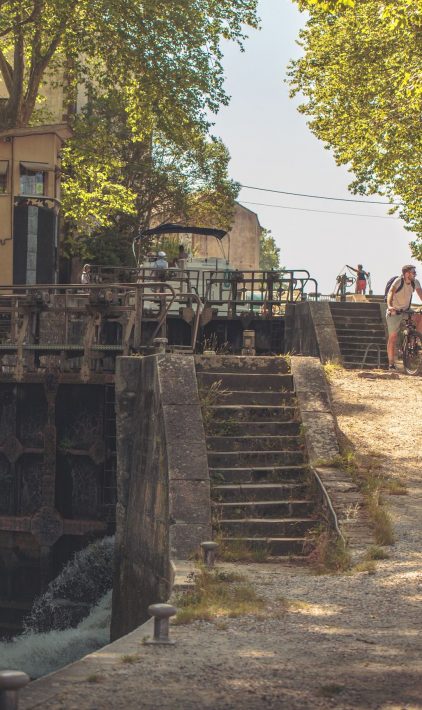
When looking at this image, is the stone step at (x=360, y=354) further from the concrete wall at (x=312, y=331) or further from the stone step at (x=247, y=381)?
the stone step at (x=247, y=381)

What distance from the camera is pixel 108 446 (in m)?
17.4

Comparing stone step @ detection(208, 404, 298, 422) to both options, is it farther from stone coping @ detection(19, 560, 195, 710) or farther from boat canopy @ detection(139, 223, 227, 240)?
boat canopy @ detection(139, 223, 227, 240)

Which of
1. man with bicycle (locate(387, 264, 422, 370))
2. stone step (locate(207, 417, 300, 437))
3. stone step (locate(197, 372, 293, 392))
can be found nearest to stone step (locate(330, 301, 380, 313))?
man with bicycle (locate(387, 264, 422, 370))

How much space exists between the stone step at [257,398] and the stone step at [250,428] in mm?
383

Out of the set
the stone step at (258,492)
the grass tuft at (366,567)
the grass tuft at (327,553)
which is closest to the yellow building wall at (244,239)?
the stone step at (258,492)

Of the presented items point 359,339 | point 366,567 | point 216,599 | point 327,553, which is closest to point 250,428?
point 327,553

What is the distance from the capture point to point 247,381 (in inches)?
534

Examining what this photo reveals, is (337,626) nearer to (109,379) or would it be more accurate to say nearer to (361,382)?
(109,379)

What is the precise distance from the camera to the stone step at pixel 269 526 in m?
11.1

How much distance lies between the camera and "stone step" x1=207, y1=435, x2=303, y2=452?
40.8 ft

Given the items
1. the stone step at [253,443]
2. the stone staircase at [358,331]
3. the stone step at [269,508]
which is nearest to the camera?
the stone step at [269,508]

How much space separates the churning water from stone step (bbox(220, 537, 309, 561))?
358 centimetres

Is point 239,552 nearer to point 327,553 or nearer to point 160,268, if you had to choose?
point 327,553

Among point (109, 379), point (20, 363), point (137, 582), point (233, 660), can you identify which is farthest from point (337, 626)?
point (20, 363)
